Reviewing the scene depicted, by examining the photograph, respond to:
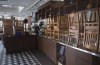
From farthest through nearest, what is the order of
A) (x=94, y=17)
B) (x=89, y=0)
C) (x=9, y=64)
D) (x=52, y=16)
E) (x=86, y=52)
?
(x=52, y=16) → (x=9, y=64) → (x=89, y=0) → (x=94, y=17) → (x=86, y=52)

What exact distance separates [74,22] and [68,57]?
1.29m

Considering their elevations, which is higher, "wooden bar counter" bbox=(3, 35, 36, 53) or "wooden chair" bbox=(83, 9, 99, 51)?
"wooden chair" bbox=(83, 9, 99, 51)

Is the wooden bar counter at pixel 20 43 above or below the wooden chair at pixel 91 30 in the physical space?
below

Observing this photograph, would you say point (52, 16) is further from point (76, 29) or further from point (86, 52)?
point (86, 52)

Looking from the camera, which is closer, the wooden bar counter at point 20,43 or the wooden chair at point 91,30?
the wooden chair at point 91,30

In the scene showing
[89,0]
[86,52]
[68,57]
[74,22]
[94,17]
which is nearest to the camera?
[86,52]

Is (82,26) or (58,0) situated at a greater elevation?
(58,0)

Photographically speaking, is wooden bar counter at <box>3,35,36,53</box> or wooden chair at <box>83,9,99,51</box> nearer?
wooden chair at <box>83,9,99,51</box>

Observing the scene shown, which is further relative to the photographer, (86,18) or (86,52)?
(86,18)

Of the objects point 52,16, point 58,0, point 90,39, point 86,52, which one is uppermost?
point 58,0

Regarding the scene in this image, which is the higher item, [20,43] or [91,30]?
[91,30]

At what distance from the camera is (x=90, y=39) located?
4508 millimetres

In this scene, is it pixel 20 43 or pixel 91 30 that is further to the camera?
pixel 20 43

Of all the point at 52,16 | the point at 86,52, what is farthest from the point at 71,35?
the point at 52,16
